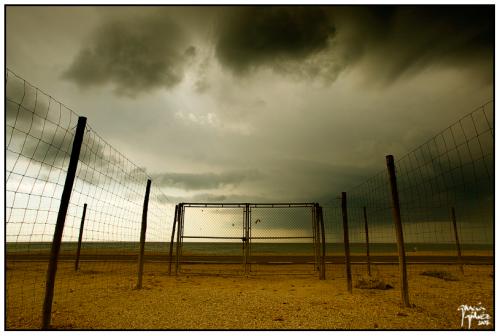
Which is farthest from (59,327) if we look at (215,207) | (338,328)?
(215,207)

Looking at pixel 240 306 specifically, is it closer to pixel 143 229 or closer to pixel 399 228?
pixel 399 228

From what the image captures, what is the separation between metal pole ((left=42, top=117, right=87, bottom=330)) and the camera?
14.0 ft

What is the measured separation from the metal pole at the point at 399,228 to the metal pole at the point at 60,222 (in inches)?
247

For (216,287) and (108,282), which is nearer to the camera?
(216,287)

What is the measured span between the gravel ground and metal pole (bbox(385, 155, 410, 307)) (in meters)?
0.33

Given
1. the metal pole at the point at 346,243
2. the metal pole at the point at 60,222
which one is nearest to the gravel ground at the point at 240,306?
the metal pole at the point at 346,243

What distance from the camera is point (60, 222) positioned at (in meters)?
4.38

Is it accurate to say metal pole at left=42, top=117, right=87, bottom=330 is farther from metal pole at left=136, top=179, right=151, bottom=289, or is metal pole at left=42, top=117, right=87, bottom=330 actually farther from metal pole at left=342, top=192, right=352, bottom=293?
metal pole at left=342, top=192, right=352, bottom=293

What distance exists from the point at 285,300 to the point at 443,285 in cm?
606

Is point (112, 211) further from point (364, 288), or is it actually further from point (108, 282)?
point (364, 288)

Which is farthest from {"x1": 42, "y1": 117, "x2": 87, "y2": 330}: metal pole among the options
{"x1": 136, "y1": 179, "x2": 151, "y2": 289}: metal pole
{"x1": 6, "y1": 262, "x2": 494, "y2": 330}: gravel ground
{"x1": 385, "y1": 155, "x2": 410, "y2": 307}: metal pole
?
{"x1": 385, "y1": 155, "x2": 410, "y2": 307}: metal pole

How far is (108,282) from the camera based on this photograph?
9570 mm

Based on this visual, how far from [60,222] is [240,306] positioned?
3889 mm

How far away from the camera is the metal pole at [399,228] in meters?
5.93
